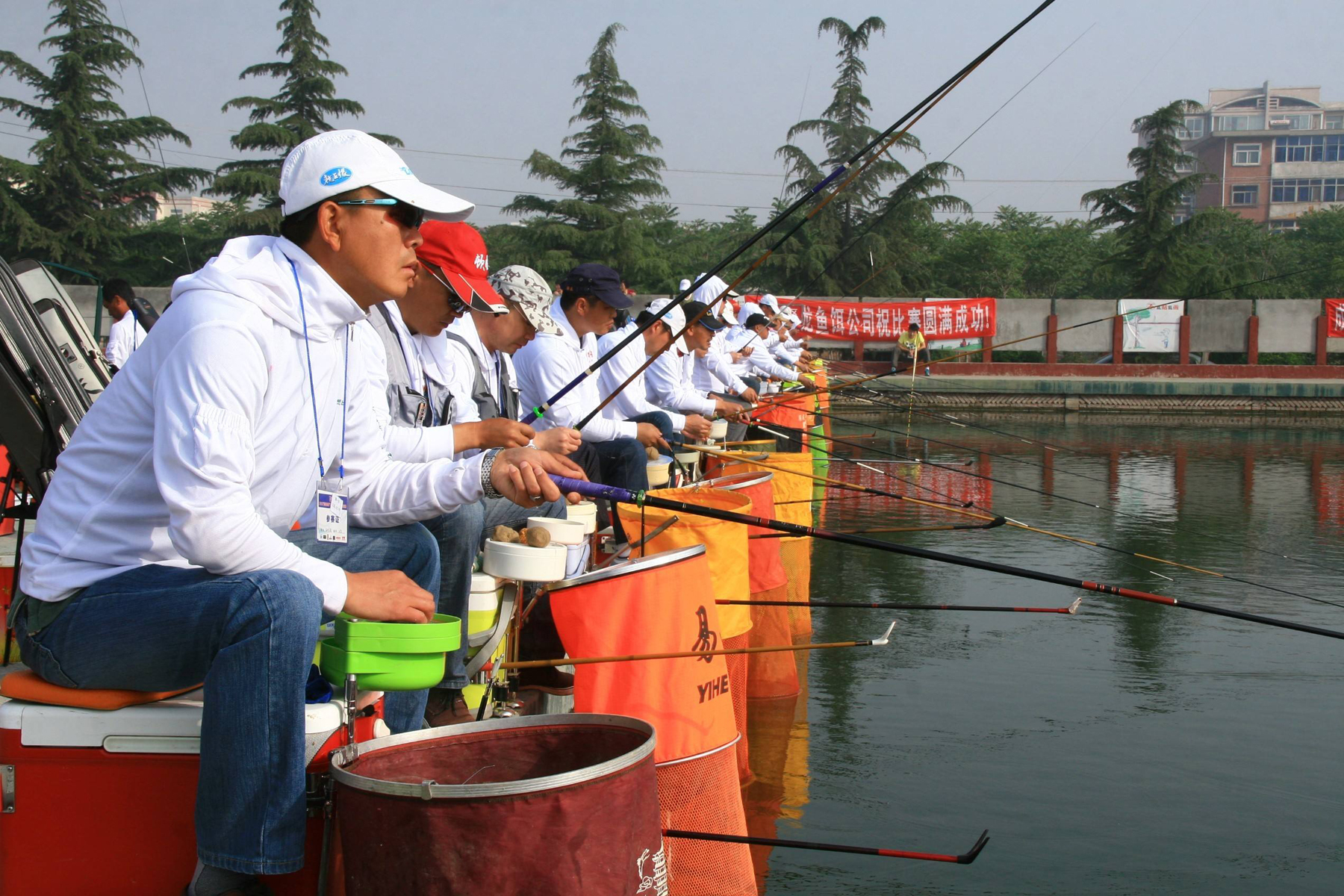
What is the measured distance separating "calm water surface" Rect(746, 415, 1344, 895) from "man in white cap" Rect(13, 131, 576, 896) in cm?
181

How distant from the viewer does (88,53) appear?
28922 mm

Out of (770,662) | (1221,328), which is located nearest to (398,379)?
(770,662)

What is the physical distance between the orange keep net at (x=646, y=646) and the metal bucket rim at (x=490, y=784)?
0.68 m

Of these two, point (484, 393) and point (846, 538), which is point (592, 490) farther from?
point (484, 393)

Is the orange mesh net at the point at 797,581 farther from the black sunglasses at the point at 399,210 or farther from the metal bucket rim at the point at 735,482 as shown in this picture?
the black sunglasses at the point at 399,210

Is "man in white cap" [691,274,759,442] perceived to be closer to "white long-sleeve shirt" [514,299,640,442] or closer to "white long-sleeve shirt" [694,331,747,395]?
"white long-sleeve shirt" [694,331,747,395]

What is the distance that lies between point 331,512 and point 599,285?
389cm

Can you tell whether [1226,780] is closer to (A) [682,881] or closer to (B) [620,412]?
→ (A) [682,881]

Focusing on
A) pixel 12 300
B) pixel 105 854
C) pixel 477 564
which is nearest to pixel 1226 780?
pixel 477 564

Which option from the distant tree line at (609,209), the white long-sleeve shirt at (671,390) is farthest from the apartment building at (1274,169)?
the white long-sleeve shirt at (671,390)

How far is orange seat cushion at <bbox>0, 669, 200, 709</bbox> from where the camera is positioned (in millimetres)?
2232

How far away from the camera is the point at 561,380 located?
600 cm

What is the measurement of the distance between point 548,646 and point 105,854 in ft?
7.49

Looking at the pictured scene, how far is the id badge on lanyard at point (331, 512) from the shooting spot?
8.22 ft
